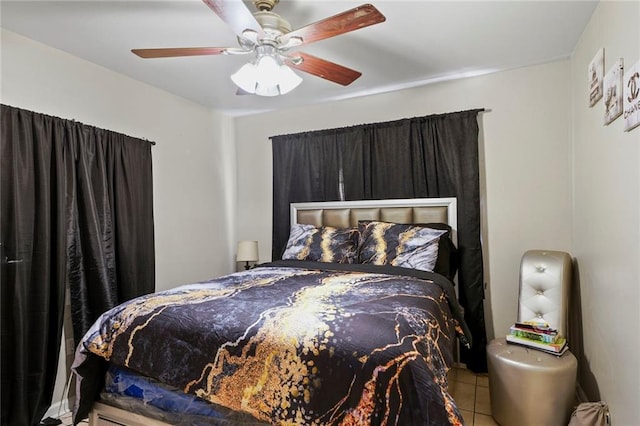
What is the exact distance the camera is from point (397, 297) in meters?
1.69

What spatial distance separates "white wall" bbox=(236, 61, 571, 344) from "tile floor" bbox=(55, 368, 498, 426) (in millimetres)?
451

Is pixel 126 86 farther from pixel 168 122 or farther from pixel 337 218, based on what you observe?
pixel 337 218

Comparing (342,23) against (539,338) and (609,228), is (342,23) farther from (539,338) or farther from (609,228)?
(539,338)

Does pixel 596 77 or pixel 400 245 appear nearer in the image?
pixel 596 77

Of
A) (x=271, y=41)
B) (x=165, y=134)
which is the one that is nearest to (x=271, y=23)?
(x=271, y=41)

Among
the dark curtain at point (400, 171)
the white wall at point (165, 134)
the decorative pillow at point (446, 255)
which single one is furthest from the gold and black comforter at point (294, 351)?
the white wall at point (165, 134)

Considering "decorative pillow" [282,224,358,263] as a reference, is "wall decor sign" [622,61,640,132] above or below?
above

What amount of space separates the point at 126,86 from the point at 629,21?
3.37 meters

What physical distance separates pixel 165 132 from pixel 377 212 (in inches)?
85.2

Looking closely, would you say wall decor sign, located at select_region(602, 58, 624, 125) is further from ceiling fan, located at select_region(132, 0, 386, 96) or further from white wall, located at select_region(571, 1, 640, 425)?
ceiling fan, located at select_region(132, 0, 386, 96)

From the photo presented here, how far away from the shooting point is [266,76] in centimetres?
191

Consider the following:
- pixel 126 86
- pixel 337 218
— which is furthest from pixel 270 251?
pixel 126 86

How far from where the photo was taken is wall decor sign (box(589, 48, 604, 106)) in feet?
6.29

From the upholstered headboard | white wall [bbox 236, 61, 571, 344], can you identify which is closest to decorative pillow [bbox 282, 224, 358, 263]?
the upholstered headboard
